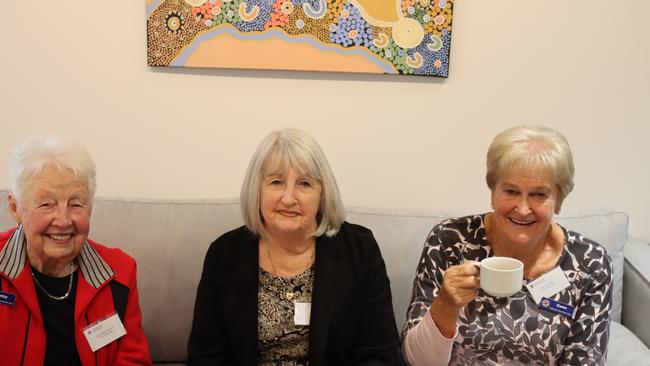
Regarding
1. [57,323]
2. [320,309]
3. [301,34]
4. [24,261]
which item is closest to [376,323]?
[320,309]

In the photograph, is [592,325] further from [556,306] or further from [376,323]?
[376,323]

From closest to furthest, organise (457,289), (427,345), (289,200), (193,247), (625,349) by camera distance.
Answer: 1. (457,289)
2. (427,345)
3. (289,200)
4. (625,349)
5. (193,247)

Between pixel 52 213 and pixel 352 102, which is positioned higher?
pixel 352 102

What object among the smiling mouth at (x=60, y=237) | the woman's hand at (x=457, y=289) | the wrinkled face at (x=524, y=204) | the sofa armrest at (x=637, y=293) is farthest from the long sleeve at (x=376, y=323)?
the sofa armrest at (x=637, y=293)

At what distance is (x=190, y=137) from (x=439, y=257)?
1178 mm

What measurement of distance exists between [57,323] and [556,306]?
143 cm

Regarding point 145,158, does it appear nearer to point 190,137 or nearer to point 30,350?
point 190,137

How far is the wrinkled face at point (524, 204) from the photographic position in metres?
1.58

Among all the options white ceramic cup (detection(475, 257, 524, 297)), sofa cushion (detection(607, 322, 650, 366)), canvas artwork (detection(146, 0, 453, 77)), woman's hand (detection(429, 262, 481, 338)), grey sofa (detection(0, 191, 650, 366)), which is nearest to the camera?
white ceramic cup (detection(475, 257, 524, 297))

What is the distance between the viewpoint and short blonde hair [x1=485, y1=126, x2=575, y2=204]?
158cm

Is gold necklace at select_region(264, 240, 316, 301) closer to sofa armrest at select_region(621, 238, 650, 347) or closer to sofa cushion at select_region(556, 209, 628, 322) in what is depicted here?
sofa cushion at select_region(556, 209, 628, 322)

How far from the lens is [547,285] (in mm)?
1656

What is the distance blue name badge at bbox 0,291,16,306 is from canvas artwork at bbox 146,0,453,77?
1072 mm

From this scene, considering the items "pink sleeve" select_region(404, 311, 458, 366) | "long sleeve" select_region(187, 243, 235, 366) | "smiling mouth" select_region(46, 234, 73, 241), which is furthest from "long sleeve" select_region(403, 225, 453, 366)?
"smiling mouth" select_region(46, 234, 73, 241)
